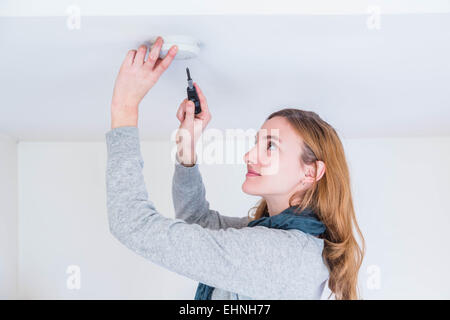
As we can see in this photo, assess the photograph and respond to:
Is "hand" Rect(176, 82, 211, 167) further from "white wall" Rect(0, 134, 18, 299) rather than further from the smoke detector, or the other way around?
"white wall" Rect(0, 134, 18, 299)

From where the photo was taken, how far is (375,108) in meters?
1.17

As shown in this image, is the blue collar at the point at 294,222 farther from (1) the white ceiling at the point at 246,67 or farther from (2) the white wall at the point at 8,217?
(2) the white wall at the point at 8,217

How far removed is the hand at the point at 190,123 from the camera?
93cm

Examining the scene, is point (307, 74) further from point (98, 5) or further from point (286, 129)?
point (98, 5)

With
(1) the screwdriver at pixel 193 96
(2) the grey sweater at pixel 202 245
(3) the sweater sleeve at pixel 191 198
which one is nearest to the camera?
(2) the grey sweater at pixel 202 245

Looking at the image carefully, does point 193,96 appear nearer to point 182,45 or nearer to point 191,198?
point 182,45

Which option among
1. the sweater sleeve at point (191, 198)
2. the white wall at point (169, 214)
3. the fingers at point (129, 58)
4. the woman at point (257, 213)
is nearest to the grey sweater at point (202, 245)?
the woman at point (257, 213)

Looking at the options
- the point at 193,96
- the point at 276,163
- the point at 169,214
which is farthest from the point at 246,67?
the point at 169,214

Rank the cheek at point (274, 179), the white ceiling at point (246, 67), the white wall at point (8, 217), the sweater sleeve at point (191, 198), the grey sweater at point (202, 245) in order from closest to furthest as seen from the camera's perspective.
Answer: the white ceiling at point (246, 67), the grey sweater at point (202, 245), the cheek at point (274, 179), the sweater sleeve at point (191, 198), the white wall at point (8, 217)

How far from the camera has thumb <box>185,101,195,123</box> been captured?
35.7 inches

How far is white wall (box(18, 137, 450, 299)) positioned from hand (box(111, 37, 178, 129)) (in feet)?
3.07

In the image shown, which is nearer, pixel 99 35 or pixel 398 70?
pixel 99 35

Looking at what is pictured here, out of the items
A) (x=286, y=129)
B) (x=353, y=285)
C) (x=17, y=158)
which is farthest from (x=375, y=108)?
(x=17, y=158)
